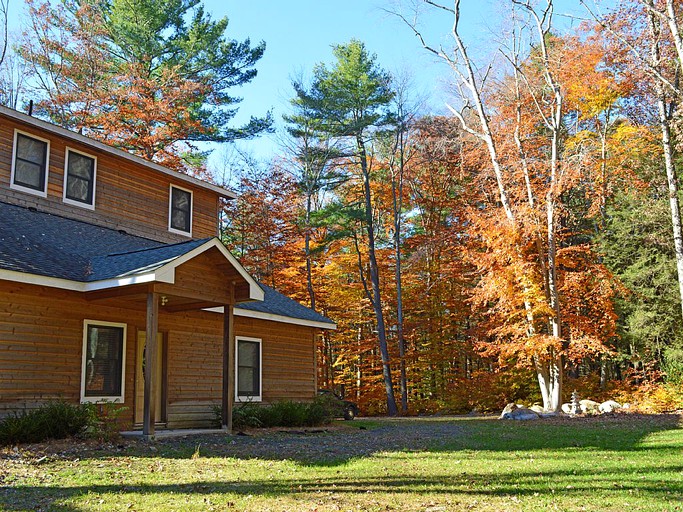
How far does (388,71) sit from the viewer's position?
30281 millimetres

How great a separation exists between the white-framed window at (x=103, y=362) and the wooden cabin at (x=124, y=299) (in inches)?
1.0

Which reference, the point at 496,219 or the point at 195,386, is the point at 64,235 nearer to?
the point at 195,386

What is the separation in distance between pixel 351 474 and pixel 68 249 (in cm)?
787

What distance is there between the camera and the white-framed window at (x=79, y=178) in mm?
14484

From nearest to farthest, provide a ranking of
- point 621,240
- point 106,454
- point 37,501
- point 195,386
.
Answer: point 37,501 → point 106,454 → point 195,386 → point 621,240

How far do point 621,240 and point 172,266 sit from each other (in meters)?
Result: 19.3

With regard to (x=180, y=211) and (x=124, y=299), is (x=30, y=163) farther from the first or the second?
(x=180, y=211)

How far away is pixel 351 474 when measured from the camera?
25.7 ft

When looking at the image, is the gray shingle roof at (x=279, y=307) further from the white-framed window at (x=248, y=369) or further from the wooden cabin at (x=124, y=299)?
the white-framed window at (x=248, y=369)

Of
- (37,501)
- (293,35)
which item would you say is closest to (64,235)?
(37,501)

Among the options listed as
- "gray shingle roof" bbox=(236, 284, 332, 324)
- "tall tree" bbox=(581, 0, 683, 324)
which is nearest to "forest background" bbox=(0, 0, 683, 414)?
"tall tree" bbox=(581, 0, 683, 324)

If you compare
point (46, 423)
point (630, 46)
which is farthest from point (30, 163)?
point (630, 46)

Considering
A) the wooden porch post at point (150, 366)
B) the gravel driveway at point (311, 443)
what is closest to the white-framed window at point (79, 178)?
the wooden porch post at point (150, 366)

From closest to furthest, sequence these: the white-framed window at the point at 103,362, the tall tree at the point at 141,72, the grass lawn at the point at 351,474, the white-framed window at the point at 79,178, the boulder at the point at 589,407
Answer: the grass lawn at the point at 351,474
the white-framed window at the point at 103,362
the white-framed window at the point at 79,178
the boulder at the point at 589,407
the tall tree at the point at 141,72
